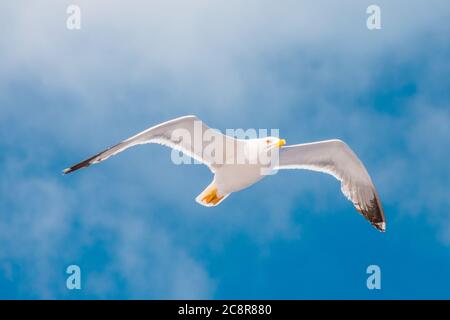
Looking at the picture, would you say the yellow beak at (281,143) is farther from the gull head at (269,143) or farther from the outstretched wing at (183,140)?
the outstretched wing at (183,140)

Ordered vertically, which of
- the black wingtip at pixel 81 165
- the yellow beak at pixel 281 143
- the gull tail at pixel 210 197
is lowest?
the gull tail at pixel 210 197

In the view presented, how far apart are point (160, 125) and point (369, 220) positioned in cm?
322

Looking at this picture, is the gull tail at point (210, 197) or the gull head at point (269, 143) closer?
the gull head at point (269, 143)

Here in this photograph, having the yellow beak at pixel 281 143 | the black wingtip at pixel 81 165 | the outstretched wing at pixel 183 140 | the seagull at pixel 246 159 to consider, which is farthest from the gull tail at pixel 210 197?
the black wingtip at pixel 81 165

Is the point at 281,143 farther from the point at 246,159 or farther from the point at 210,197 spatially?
the point at 210,197

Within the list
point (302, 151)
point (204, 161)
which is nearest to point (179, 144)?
point (204, 161)

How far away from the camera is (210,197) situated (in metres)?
8.89

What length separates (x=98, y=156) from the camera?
8375 mm

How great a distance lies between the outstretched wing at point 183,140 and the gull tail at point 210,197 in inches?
9.2

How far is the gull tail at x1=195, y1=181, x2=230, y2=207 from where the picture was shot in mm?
8867

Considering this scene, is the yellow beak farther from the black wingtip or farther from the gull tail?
the black wingtip

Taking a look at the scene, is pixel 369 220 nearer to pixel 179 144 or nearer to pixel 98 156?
pixel 179 144

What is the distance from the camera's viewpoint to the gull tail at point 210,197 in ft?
29.1

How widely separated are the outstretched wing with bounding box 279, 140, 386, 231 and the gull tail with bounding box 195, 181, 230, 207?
0.99 meters
